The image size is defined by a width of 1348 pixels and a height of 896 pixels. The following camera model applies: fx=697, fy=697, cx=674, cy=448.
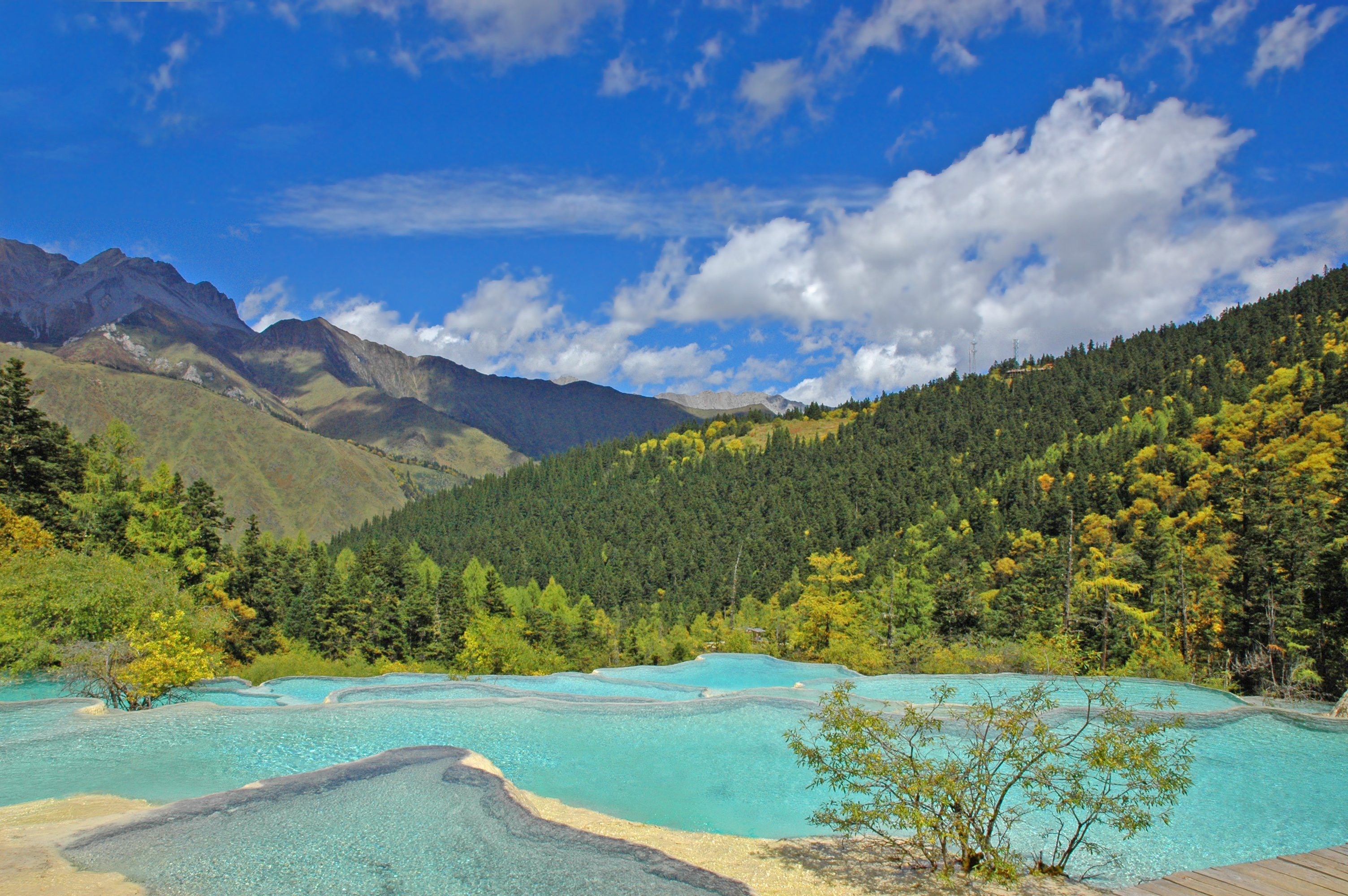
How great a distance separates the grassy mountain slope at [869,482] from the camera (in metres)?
87.9

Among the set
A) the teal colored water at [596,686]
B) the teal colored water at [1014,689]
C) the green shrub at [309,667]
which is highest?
the teal colored water at [1014,689]

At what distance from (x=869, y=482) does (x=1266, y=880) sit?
4148 inches

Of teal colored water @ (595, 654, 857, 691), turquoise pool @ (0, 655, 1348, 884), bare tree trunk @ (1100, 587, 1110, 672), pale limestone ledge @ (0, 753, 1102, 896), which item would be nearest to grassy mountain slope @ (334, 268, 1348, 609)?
bare tree trunk @ (1100, 587, 1110, 672)

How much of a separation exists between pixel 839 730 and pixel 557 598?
258 feet

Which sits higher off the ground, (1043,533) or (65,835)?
(1043,533)

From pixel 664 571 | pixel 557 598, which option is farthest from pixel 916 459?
pixel 557 598

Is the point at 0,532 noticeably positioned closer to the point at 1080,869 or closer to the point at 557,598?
the point at 1080,869

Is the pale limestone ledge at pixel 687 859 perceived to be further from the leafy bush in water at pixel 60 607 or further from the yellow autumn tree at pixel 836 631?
the yellow autumn tree at pixel 836 631

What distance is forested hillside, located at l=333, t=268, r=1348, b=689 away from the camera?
3566 centimetres

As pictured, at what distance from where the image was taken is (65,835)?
35.0 feet

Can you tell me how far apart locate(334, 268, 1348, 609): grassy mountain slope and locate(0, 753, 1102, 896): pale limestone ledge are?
65.4 metres

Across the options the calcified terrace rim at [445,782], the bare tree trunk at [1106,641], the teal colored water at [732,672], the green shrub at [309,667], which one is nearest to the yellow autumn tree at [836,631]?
the teal colored water at [732,672]

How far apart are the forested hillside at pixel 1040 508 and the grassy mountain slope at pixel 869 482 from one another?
504mm

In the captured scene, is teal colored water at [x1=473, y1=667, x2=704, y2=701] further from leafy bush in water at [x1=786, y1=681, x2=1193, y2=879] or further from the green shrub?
leafy bush in water at [x1=786, y1=681, x2=1193, y2=879]
